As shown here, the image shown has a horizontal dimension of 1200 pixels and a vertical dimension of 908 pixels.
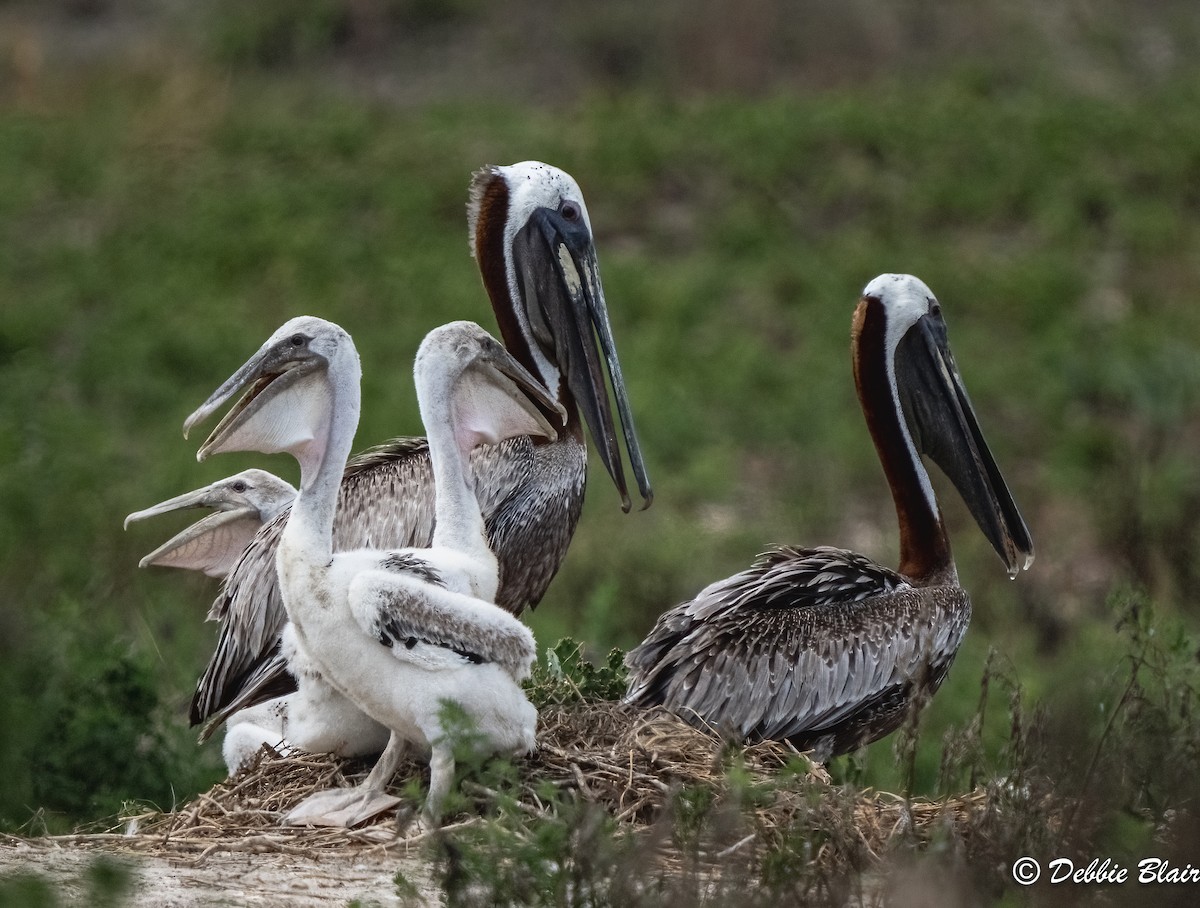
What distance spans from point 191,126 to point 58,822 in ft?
42.7

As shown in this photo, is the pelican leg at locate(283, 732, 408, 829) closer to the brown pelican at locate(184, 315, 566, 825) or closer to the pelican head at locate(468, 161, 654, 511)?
the brown pelican at locate(184, 315, 566, 825)

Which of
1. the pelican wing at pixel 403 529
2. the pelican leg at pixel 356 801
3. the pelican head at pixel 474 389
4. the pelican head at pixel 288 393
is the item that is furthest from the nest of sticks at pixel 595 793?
the pelican head at pixel 288 393

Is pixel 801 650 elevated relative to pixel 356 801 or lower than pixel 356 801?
lower

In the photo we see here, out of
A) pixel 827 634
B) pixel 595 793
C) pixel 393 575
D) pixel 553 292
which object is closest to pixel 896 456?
pixel 827 634

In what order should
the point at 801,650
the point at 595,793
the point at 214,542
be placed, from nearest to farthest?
the point at 595,793
the point at 801,650
the point at 214,542

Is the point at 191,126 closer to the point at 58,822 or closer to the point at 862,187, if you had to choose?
the point at 862,187

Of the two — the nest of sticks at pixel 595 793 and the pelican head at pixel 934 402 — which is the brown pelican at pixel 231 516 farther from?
the pelican head at pixel 934 402

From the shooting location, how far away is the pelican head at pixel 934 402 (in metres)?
7.70

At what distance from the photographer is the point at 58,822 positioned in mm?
7082

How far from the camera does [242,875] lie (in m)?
5.24

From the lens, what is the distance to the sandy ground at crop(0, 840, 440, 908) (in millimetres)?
4941

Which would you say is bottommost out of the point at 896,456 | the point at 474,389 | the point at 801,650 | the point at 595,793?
the point at 801,650

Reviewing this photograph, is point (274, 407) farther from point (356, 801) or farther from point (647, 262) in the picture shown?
point (647, 262)

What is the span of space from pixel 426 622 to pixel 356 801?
65 centimetres
